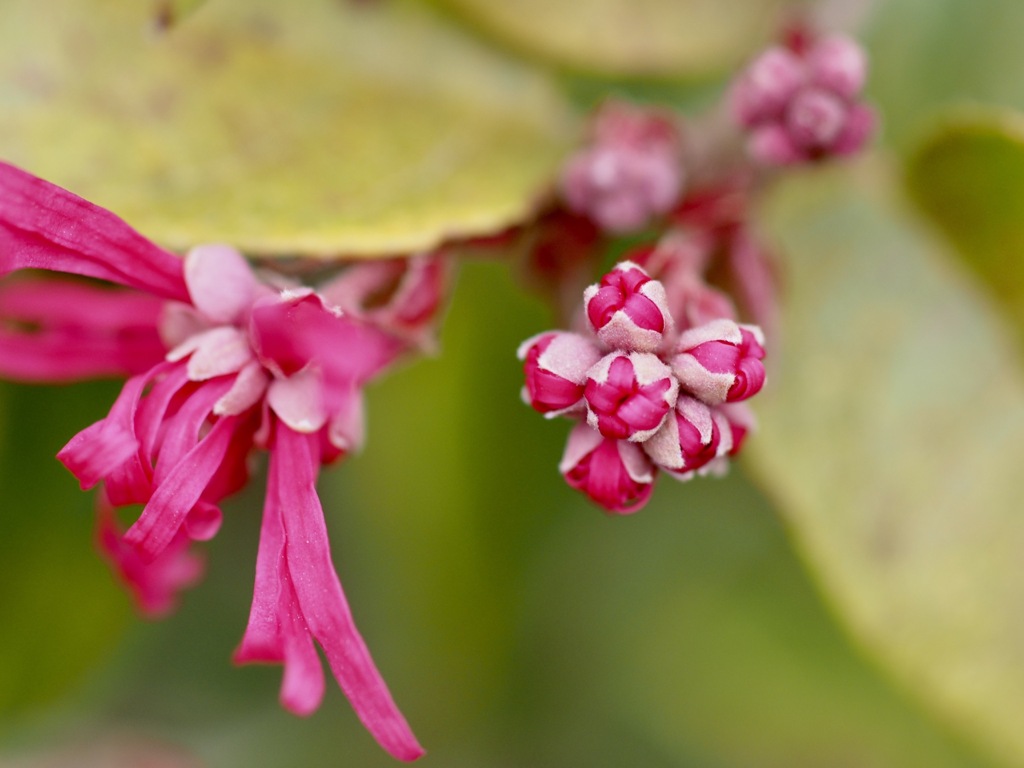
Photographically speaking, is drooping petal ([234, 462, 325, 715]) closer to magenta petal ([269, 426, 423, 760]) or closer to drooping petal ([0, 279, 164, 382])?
magenta petal ([269, 426, 423, 760])

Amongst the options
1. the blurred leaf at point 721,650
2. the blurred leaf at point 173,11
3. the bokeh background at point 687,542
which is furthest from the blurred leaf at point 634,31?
the blurred leaf at point 721,650

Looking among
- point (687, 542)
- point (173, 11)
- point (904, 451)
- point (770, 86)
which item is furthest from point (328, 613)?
point (687, 542)

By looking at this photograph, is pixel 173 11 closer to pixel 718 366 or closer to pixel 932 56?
pixel 718 366

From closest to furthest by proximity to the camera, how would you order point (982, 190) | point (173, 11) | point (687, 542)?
Answer: point (173, 11) → point (982, 190) → point (687, 542)

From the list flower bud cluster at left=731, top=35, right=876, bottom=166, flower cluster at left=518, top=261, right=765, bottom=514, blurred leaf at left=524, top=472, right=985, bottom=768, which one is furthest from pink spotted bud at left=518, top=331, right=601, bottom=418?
blurred leaf at left=524, top=472, right=985, bottom=768

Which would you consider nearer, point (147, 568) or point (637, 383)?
point (637, 383)
